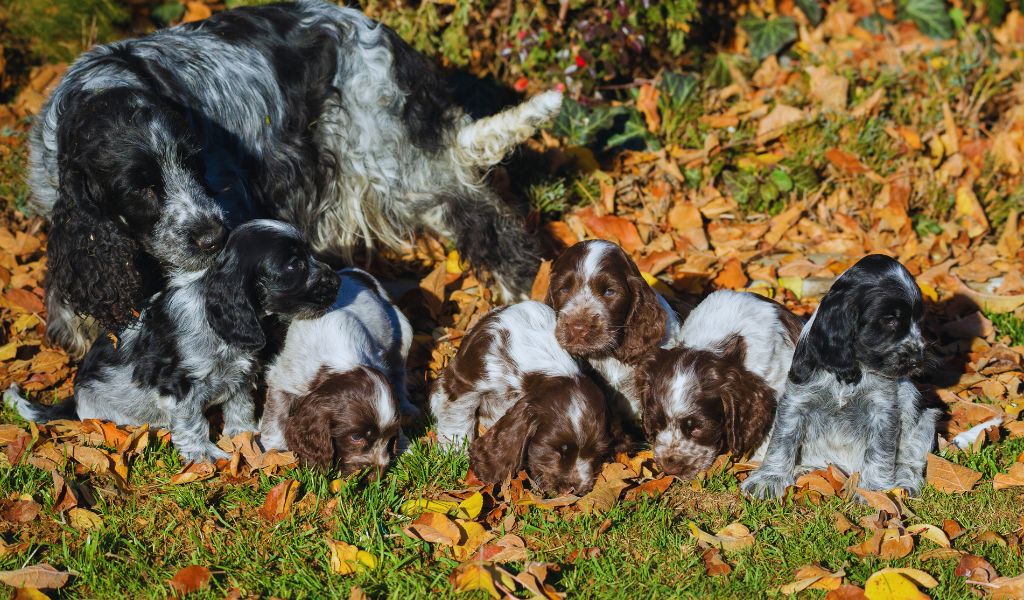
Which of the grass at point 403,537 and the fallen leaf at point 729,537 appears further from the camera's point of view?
the fallen leaf at point 729,537

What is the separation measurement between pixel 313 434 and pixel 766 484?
2.09 metres

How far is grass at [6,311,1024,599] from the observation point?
4.22 meters

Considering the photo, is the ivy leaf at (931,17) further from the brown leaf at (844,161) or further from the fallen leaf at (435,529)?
the fallen leaf at (435,529)

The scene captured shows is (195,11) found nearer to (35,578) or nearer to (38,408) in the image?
(38,408)

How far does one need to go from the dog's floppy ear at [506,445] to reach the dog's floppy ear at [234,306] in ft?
4.00

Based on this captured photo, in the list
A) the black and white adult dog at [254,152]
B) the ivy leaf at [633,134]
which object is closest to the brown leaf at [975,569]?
the black and white adult dog at [254,152]

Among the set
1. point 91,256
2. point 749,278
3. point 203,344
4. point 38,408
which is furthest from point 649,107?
point 38,408

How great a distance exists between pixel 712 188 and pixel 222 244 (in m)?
3.74

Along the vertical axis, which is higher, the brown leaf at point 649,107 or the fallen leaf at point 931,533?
the brown leaf at point 649,107

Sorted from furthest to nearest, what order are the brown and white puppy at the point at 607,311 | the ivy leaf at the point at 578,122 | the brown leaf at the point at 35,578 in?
the ivy leaf at the point at 578,122, the brown and white puppy at the point at 607,311, the brown leaf at the point at 35,578

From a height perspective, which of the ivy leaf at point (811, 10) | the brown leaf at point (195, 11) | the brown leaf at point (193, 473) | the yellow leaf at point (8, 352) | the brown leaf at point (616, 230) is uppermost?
the ivy leaf at point (811, 10)

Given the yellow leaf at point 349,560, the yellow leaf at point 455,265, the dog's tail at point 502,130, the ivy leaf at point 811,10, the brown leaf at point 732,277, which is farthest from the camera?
the ivy leaf at point 811,10

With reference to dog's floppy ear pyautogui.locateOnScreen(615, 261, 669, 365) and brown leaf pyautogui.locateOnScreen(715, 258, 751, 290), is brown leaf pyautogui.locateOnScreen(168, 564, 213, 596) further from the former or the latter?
brown leaf pyautogui.locateOnScreen(715, 258, 751, 290)

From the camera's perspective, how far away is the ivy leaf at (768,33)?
8789 millimetres
